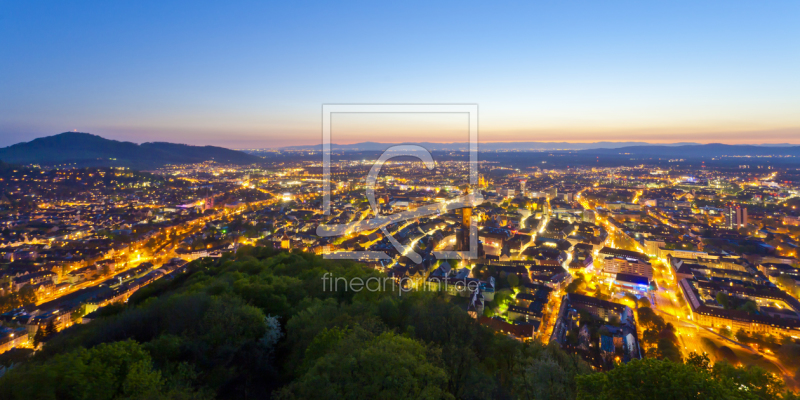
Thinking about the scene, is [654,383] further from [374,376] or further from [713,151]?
[713,151]

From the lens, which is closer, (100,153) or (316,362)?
(316,362)

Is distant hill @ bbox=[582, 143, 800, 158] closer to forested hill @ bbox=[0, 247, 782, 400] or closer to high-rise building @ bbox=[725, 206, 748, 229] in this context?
high-rise building @ bbox=[725, 206, 748, 229]

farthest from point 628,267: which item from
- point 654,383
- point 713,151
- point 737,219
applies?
point 713,151

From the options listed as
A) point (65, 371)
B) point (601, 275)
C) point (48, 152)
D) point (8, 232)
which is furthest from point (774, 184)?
point (48, 152)

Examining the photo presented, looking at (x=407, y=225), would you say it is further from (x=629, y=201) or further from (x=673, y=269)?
(x=629, y=201)

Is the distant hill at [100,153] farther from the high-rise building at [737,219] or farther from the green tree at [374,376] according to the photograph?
the high-rise building at [737,219]

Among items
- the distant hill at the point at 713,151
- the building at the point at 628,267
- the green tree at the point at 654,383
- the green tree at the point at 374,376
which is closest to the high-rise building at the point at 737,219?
the building at the point at 628,267
